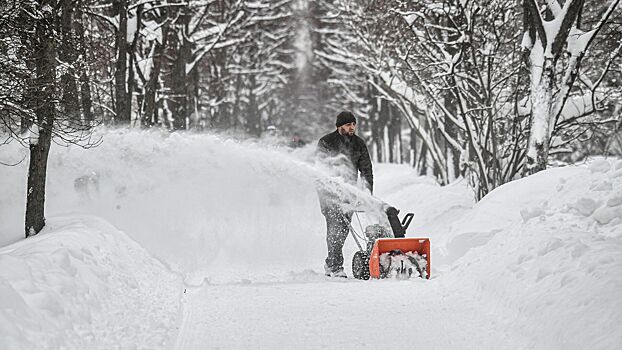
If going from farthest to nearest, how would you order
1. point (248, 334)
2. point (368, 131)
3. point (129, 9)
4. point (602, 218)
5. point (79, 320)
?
point (368, 131) < point (129, 9) < point (602, 218) < point (248, 334) < point (79, 320)

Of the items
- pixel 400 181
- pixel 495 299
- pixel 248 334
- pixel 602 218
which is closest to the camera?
pixel 248 334

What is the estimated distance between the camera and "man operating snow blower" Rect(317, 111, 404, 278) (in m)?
8.36

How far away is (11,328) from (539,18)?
28.6 feet

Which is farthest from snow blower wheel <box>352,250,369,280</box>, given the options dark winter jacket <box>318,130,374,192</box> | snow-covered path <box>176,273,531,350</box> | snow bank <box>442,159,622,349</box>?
dark winter jacket <box>318,130,374,192</box>

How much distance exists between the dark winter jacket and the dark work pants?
0.66 metres

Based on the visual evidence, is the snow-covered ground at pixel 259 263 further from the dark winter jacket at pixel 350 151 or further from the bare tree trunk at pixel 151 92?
the bare tree trunk at pixel 151 92

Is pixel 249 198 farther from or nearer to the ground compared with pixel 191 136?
nearer to the ground

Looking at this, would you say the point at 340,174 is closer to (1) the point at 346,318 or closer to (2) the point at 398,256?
(2) the point at 398,256

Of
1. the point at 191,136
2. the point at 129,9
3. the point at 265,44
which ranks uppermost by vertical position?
the point at 265,44

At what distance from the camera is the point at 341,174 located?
9031mm

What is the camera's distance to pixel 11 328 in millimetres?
3678

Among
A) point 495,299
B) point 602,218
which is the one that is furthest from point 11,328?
point 602,218

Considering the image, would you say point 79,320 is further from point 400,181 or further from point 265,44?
point 265,44

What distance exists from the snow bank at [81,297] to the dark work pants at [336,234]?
2100mm
